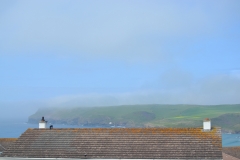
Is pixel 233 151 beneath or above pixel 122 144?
beneath

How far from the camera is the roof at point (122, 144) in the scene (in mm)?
25266

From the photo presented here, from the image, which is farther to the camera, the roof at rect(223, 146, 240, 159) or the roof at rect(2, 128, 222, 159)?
the roof at rect(223, 146, 240, 159)

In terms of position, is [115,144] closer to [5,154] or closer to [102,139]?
[102,139]

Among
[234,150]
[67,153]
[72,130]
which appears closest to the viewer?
[67,153]

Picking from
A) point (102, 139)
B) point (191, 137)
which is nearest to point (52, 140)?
point (102, 139)

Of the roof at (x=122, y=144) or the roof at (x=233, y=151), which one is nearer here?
the roof at (x=122, y=144)

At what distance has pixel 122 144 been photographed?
2638 cm

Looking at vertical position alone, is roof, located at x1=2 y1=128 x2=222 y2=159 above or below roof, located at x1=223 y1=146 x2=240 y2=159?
above

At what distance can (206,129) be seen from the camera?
26672 millimetres

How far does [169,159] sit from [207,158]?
2434 mm

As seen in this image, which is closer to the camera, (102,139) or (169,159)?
(169,159)

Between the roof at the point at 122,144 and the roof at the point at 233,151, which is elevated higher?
the roof at the point at 122,144

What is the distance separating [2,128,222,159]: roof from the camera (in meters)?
25.3

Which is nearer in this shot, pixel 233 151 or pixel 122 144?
pixel 122 144
